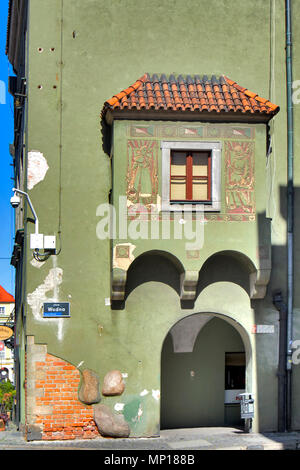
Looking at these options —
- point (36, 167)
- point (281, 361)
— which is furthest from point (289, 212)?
point (36, 167)

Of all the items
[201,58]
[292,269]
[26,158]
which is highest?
[201,58]

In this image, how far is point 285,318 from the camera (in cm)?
1820

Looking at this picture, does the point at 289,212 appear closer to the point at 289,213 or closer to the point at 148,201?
the point at 289,213

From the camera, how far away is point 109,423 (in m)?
17.1

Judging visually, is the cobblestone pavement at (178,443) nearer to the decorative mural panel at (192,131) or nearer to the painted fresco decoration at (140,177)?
the painted fresco decoration at (140,177)

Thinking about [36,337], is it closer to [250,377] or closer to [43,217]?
[43,217]

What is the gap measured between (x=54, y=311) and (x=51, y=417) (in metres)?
2.33

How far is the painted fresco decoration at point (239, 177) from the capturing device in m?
17.4

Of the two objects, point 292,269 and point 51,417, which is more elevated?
point 292,269

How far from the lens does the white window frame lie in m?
17.2

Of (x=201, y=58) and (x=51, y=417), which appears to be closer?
(x=51, y=417)

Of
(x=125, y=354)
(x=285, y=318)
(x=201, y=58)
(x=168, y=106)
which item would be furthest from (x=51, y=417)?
(x=201, y=58)

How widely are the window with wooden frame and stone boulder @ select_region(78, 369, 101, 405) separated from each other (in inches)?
176

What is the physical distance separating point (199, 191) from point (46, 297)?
13.8 feet
